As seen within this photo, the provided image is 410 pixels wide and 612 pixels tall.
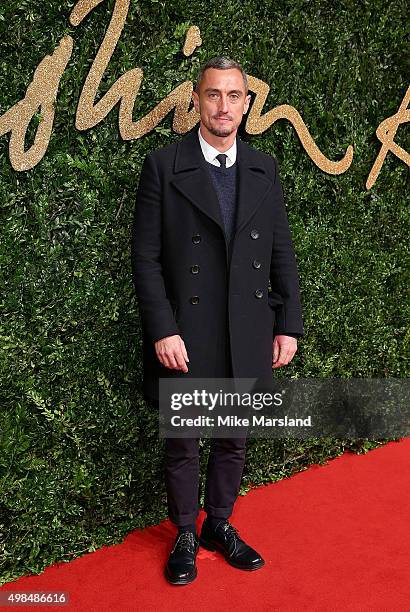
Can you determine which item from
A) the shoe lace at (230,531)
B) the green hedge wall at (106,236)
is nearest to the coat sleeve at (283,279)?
the green hedge wall at (106,236)

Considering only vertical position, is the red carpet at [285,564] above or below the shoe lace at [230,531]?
below

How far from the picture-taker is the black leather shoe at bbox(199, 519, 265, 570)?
3275 millimetres

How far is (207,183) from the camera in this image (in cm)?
304

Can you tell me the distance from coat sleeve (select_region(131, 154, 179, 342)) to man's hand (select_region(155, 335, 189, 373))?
27 millimetres

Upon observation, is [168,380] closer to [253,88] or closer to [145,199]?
[145,199]

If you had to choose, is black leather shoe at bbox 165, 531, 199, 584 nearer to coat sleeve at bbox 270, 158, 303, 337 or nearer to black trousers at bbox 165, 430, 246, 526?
black trousers at bbox 165, 430, 246, 526

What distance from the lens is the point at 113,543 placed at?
356 cm

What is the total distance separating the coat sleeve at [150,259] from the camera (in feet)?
9.77

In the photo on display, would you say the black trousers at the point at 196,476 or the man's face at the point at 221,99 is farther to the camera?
the black trousers at the point at 196,476

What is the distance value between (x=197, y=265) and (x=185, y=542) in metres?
1.26

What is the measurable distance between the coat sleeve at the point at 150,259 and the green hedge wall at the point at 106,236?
35 centimetres

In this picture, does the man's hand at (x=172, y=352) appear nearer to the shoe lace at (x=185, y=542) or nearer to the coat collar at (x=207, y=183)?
the coat collar at (x=207, y=183)

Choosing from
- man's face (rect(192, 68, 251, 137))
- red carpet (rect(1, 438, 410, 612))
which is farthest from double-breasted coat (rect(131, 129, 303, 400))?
red carpet (rect(1, 438, 410, 612))

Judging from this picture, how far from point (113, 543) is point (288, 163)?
7.34 feet
